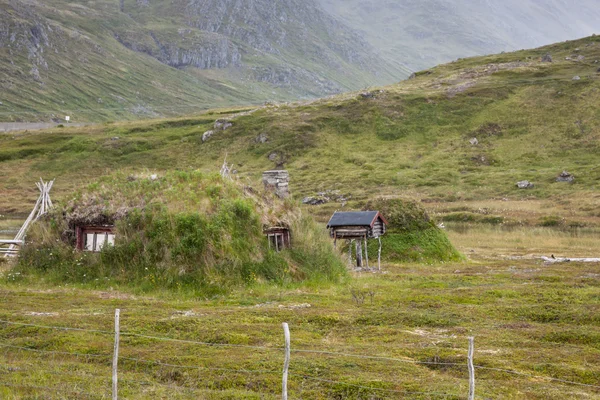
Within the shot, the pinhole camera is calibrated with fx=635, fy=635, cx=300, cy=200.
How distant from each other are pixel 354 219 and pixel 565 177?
68.0m

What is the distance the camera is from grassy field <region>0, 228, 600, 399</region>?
15906 millimetres

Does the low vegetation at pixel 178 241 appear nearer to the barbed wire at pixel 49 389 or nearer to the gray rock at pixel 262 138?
the barbed wire at pixel 49 389

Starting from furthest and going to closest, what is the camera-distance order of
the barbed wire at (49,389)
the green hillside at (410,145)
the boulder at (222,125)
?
the boulder at (222,125), the green hillside at (410,145), the barbed wire at (49,389)

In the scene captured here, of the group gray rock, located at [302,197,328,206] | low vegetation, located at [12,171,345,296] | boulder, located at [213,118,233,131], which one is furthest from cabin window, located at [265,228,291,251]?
boulder, located at [213,118,233,131]

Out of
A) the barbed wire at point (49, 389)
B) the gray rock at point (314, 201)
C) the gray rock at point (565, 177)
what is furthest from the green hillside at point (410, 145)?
the barbed wire at point (49, 389)

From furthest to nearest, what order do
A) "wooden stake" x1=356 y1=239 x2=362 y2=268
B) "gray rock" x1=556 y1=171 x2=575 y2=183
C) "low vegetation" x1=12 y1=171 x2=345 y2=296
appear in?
"gray rock" x1=556 y1=171 x2=575 y2=183 < "wooden stake" x1=356 y1=239 x2=362 y2=268 < "low vegetation" x1=12 y1=171 x2=345 y2=296

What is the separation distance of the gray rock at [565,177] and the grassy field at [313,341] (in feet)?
233

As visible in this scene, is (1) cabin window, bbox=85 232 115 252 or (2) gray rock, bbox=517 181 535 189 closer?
(1) cabin window, bbox=85 232 115 252

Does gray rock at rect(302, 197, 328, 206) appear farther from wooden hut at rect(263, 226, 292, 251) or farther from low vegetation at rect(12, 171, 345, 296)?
wooden hut at rect(263, 226, 292, 251)

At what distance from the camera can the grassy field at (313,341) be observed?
15.9 m

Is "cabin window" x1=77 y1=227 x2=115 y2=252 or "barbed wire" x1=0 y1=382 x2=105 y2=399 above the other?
"cabin window" x1=77 y1=227 x2=115 y2=252

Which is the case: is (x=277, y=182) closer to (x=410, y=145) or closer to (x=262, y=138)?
(x=410, y=145)

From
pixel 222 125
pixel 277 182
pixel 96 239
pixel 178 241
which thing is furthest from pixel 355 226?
pixel 222 125

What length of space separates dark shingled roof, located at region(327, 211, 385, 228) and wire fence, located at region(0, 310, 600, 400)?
24.9 meters
